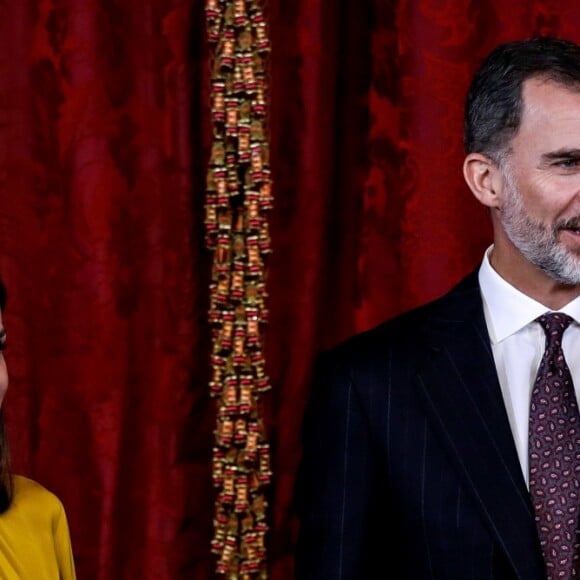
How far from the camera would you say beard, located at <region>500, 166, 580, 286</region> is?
1.77 metres

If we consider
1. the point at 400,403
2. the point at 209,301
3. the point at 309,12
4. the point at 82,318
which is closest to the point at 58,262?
the point at 82,318

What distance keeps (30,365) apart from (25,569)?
667 millimetres

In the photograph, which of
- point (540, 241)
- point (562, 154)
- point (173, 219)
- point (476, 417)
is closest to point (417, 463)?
point (476, 417)

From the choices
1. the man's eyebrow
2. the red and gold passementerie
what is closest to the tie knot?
the man's eyebrow

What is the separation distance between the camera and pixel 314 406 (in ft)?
6.21

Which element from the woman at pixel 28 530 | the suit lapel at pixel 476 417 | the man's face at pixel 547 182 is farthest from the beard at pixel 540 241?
the woman at pixel 28 530

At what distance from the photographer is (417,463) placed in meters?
1.80

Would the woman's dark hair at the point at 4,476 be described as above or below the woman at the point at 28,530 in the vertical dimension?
above

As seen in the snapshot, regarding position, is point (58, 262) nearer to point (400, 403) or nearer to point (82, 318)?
point (82, 318)

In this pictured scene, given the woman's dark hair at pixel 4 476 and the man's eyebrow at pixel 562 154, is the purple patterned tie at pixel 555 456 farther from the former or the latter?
the woman's dark hair at pixel 4 476

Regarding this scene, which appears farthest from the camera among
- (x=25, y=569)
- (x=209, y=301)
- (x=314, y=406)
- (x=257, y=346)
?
(x=209, y=301)

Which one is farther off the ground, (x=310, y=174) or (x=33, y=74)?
(x=33, y=74)

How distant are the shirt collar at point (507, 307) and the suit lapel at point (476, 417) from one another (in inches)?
0.8

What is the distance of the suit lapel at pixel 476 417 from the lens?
5.62 ft
